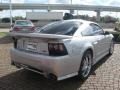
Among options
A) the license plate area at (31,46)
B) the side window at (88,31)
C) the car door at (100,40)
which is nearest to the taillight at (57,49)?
the license plate area at (31,46)

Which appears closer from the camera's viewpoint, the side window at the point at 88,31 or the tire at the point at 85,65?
the tire at the point at 85,65

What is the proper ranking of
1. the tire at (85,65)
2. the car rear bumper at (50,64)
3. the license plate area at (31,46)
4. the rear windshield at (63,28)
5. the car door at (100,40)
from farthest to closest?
1. the car door at (100,40)
2. the rear windshield at (63,28)
3. the tire at (85,65)
4. the license plate area at (31,46)
5. the car rear bumper at (50,64)

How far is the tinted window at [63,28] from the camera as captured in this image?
593 cm

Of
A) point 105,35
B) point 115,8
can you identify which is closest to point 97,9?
point 115,8

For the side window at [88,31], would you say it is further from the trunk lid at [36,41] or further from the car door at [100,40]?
the trunk lid at [36,41]

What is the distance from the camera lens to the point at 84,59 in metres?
5.82

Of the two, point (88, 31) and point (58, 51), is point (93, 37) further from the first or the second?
point (58, 51)

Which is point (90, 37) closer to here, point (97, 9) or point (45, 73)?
point (45, 73)

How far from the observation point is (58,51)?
5.00m

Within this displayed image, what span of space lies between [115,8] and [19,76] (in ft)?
202

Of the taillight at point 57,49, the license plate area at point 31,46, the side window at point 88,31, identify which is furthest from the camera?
the side window at point 88,31

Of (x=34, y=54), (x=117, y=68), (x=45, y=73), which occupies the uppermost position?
(x=34, y=54)

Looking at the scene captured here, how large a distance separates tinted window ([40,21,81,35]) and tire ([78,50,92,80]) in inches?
28.1

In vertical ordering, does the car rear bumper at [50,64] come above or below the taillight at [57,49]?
below
